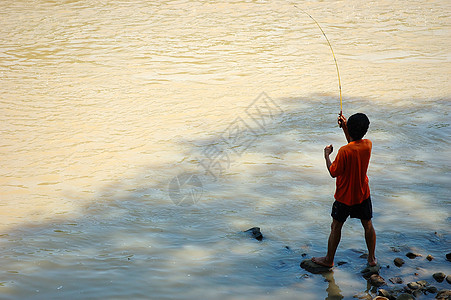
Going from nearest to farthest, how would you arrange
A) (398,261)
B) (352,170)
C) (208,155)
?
(352,170), (398,261), (208,155)

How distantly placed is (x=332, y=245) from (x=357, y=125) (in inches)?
35.8

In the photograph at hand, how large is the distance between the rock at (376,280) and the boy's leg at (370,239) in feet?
0.44

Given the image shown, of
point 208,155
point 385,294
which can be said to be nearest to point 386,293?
point 385,294

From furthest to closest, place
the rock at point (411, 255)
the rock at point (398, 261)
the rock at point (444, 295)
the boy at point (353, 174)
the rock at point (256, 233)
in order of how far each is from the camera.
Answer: the rock at point (256, 233)
the rock at point (411, 255)
the rock at point (398, 261)
the boy at point (353, 174)
the rock at point (444, 295)

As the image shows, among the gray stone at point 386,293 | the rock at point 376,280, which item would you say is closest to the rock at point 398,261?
the rock at point 376,280

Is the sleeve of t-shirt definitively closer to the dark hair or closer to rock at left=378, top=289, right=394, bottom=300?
the dark hair

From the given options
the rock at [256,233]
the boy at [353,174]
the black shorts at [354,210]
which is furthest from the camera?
the rock at [256,233]

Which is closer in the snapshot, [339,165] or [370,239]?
[339,165]

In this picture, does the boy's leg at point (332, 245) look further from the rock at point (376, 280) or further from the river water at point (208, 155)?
the rock at point (376, 280)

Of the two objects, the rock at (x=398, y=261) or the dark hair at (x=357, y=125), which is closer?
the dark hair at (x=357, y=125)

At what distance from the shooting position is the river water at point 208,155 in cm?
427

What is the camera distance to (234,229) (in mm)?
4918

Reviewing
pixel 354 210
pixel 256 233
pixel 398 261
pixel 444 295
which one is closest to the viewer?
pixel 444 295

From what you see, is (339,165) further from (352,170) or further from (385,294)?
(385,294)
